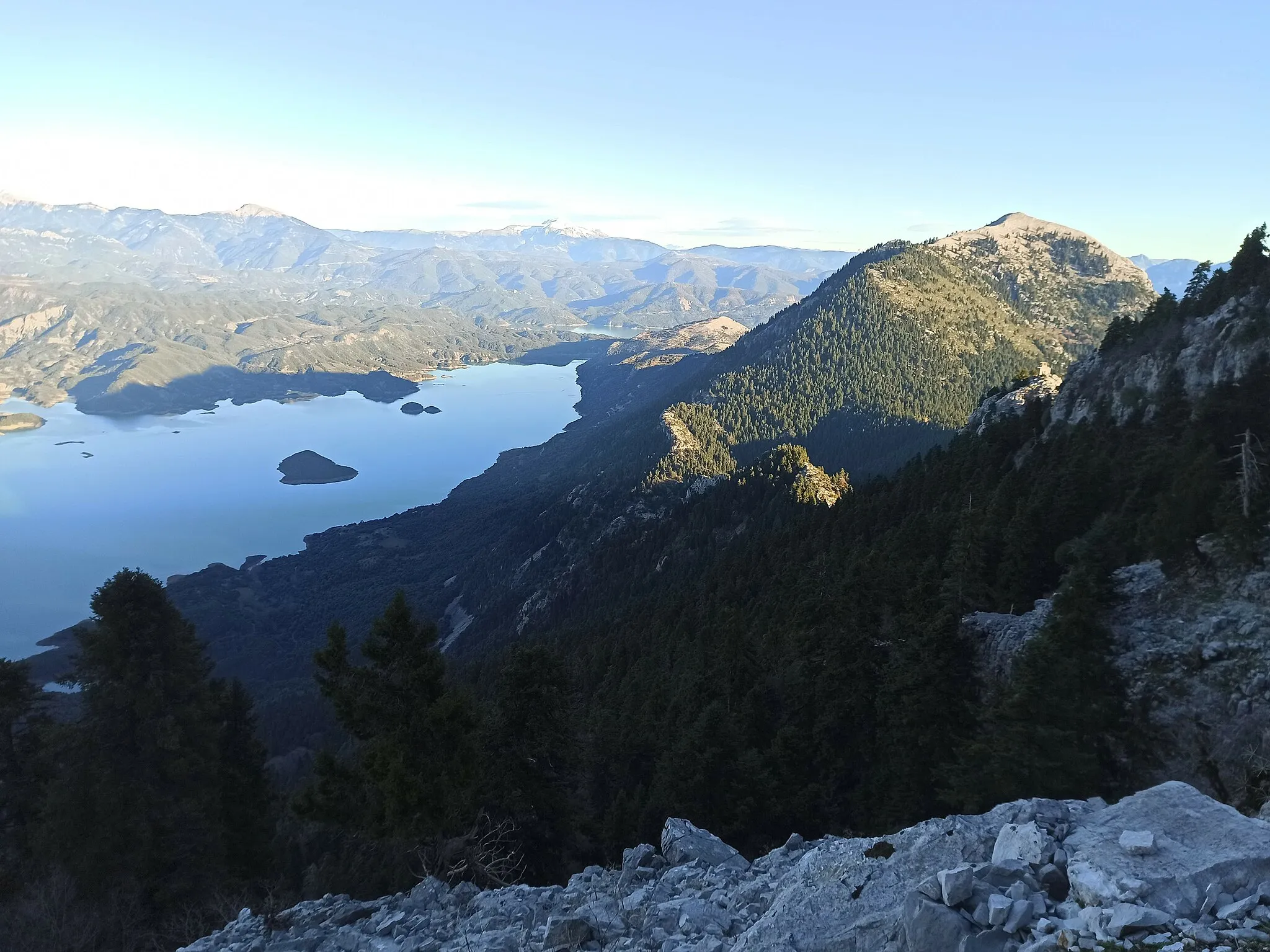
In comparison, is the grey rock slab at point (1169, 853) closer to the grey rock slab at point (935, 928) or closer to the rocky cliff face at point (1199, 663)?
the grey rock slab at point (935, 928)

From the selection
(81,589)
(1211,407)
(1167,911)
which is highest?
(1211,407)

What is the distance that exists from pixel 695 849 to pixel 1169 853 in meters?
11.4

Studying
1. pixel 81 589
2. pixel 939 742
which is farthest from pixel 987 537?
pixel 81 589

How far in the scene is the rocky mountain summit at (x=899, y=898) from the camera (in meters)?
8.92

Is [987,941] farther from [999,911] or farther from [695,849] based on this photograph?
[695,849]

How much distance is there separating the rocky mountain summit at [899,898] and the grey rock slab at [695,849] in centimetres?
6

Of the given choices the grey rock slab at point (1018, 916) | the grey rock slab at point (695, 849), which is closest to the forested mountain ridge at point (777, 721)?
the grey rock slab at point (1018, 916)

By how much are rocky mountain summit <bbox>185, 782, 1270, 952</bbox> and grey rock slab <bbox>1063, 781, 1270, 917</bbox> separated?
29 millimetres

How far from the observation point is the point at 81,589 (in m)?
171

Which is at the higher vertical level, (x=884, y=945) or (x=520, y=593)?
(x=884, y=945)

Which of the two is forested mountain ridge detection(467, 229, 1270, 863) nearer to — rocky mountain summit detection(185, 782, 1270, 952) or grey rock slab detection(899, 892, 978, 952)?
rocky mountain summit detection(185, 782, 1270, 952)

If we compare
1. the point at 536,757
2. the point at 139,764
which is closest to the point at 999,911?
the point at 536,757

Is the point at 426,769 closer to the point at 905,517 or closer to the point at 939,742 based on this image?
the point at 939,742

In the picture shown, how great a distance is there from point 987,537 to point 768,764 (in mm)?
17938
